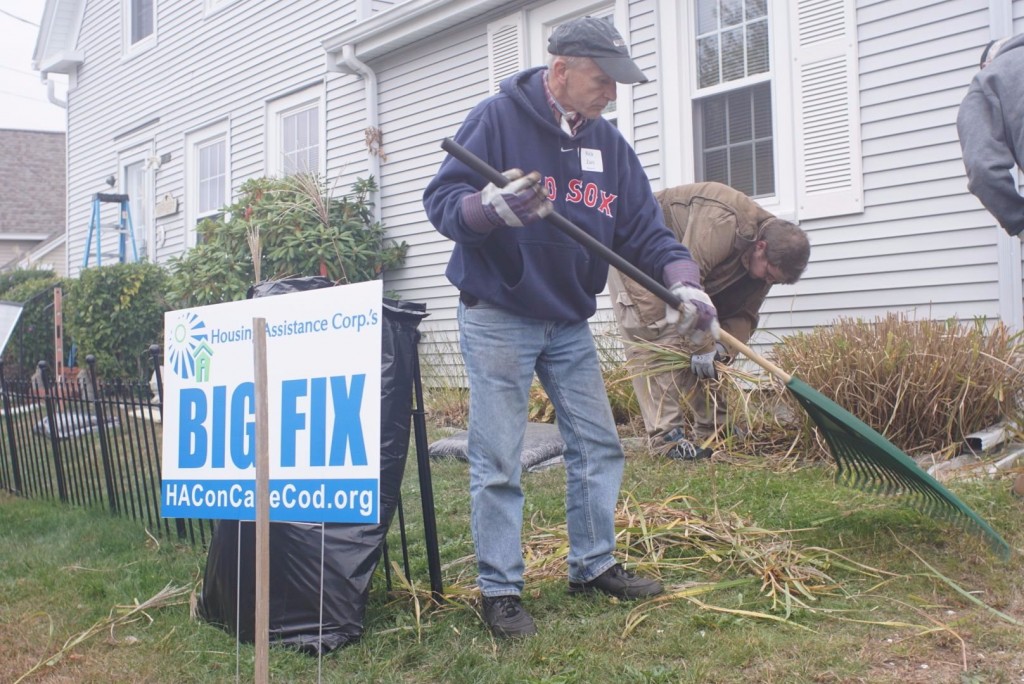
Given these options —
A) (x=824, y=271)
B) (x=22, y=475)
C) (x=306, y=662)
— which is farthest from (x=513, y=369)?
(x=22, y=475)

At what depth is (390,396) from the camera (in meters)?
3.21

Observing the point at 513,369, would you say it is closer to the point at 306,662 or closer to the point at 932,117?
the point at 306,662

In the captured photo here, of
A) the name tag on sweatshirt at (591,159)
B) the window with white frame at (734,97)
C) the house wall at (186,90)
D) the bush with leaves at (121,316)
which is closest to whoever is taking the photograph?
the name tag on sweatshirt at (591,159)

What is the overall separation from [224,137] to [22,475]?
8.09 m

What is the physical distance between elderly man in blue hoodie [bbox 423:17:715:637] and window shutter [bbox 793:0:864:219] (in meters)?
3.49

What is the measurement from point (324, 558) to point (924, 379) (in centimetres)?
331

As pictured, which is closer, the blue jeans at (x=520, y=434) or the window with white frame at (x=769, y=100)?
the blue jeans at (x=520, y=434)

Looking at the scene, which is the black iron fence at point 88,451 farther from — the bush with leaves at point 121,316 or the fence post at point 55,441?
the bush with leaves at point 121,316

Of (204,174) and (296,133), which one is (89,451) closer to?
Answer: (296,133)

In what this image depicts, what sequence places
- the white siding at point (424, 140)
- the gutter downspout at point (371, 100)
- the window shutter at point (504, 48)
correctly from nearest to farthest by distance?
1. the window shutter at point (504, 48)
2. the white siding at point (424, 140)
3. the gutter downspout at point (371, 100)

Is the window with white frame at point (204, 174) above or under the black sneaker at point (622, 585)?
above

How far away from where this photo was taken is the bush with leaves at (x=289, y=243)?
9.84 m

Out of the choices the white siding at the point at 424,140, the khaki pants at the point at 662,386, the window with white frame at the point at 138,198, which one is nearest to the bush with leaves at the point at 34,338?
the window with white frame at the point at 138,198

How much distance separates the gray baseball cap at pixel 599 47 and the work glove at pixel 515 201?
1.76 feet
